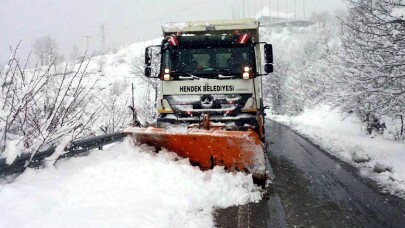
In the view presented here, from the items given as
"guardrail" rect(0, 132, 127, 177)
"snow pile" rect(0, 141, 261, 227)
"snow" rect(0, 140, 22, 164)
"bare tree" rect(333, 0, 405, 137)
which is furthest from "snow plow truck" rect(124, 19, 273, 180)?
"bare tree" rect(333, 0, 405, 137)

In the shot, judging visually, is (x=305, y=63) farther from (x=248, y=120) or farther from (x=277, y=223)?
(x=277, y=223)

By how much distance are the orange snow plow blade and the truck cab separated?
95 cm

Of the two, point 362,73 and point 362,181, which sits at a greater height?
point 362,73

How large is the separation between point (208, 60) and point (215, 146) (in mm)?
2473

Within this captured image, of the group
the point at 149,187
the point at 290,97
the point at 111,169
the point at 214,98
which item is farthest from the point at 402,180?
the point at 290,97

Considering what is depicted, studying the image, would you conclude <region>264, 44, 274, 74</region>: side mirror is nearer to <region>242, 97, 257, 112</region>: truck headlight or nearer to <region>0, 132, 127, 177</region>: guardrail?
<region>242, 97, 257, 112</region>: truck headlight

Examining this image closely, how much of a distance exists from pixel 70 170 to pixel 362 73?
812 cm

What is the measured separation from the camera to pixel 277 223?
15.8ft

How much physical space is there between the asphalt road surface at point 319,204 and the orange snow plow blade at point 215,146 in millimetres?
654

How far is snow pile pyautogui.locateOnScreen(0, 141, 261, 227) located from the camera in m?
4.27

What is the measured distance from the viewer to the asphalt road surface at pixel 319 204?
485 cm

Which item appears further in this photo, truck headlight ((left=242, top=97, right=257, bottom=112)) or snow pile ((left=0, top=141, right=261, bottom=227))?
truck headlight ((left=242, top=97, right=257, bottom=112))

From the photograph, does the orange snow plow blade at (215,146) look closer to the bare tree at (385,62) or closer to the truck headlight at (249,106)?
the truck headlight at (249,106)

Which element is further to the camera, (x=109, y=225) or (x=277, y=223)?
(x=277, y=223)
